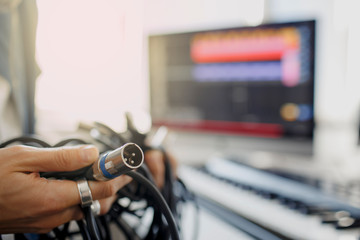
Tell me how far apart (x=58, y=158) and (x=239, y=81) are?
0.84 metres

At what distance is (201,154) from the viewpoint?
116 cm

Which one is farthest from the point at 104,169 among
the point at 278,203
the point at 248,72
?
the point at 248,72

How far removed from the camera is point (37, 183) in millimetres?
332

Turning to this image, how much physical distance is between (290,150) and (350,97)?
493mm

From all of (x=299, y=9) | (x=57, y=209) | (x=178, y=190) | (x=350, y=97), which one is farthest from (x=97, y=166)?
(x=299, y=9)

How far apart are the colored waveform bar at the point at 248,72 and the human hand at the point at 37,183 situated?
788mm

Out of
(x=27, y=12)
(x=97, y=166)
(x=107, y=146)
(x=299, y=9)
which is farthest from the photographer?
(x=299, y=9)

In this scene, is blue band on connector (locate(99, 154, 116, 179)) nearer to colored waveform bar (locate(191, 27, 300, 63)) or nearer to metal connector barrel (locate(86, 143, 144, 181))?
metal connector barrel (locate(86, 143, 144, 181))

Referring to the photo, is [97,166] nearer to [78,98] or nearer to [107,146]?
[107,146]

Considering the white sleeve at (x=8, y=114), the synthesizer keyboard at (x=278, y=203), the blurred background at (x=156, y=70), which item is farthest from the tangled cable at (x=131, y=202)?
the blurred background at (x=156, y=70)

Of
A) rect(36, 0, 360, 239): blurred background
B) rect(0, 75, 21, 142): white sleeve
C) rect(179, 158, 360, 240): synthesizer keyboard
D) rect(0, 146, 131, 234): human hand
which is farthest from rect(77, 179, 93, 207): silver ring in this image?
rect(36, 0, 360, 239): blurred background

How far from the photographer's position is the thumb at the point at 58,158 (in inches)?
13.2

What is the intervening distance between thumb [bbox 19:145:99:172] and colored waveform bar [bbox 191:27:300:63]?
2.62ft

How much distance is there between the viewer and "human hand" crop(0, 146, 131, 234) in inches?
13.0
